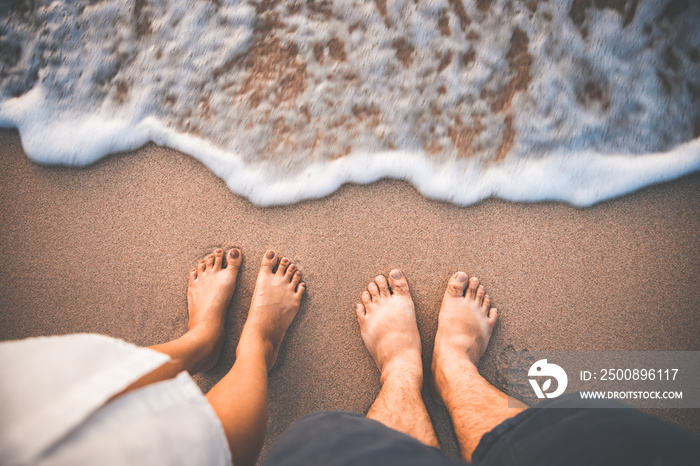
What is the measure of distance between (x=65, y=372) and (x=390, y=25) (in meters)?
1.42

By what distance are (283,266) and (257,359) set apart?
32 centimetres

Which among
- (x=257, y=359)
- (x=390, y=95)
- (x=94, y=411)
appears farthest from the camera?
(x=390, y=95)

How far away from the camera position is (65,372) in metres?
0.58

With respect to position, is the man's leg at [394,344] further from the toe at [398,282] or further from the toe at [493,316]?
the toe at [493,316]

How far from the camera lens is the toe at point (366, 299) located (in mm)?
1137

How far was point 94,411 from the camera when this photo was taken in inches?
21.6

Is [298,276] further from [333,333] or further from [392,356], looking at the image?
[392,356]

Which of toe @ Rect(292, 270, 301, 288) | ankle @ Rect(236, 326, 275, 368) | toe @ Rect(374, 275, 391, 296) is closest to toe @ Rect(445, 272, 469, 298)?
toe @ Rect(374, 275, 391, 296)

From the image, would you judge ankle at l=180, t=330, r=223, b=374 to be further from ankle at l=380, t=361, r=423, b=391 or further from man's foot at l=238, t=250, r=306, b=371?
ankle at l=380, t=361, r=423, b=391

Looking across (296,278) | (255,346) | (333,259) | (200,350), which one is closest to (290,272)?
(296,278)

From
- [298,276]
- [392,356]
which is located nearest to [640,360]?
[392,356]

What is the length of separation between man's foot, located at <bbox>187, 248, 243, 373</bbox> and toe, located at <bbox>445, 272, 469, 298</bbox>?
0.77 meters

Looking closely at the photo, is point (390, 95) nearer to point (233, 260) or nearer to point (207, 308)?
point (233, 260)

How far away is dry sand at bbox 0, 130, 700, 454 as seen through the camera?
1.12m
